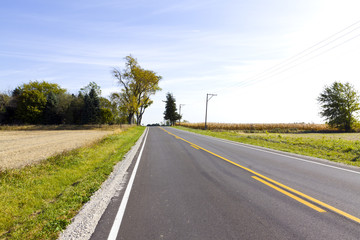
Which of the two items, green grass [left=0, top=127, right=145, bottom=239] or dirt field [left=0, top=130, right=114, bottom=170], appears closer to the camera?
green grass [left=0, top=127, right=145, bottom=239]

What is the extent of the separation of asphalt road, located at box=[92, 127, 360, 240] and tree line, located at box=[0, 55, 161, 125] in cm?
4417

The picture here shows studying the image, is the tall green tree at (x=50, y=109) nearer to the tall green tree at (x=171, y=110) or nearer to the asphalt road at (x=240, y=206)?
the tall green tree at (x=171, y=110)

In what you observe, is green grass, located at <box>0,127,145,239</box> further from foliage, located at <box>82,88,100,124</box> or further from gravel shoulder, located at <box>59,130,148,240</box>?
foliage, located at <box>82,88,100,124</box>

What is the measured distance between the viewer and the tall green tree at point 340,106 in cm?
4344

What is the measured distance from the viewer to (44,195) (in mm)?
5805

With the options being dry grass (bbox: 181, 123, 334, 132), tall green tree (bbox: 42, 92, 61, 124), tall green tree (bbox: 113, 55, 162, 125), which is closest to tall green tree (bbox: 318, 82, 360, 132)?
dry grass (bbox: 181, 123, 334, 132)

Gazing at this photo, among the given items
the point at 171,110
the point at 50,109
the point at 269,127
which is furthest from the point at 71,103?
the point at 269,127

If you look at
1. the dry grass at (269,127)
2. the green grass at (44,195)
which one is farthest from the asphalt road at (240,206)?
the dry grass at (269,127)

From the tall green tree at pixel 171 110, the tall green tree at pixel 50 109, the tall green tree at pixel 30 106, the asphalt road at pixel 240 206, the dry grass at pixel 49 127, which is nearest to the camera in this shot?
the asphalt road at pixel 240 206

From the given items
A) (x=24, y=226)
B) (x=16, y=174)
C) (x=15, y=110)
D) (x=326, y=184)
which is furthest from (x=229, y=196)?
→ (x=15, y=110)

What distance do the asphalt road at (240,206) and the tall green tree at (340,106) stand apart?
47.7 meters

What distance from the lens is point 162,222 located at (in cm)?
359

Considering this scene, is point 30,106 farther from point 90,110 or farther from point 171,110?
point 171,110

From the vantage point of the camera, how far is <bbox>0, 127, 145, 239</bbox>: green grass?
143 inches
